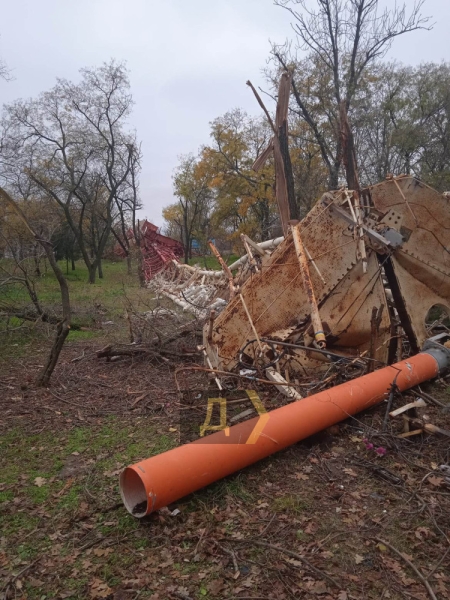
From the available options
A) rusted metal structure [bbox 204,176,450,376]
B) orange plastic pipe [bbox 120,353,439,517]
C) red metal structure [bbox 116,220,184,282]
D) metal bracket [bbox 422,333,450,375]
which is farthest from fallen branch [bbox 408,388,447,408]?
red metal structure [bbox 116,220,184,282]

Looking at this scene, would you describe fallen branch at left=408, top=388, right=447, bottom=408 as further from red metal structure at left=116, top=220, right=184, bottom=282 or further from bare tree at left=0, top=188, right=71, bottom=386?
red metal structure at left=116, top=220, right=184, bottom=282

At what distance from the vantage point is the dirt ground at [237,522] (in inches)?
103

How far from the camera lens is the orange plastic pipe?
3109 millimetres

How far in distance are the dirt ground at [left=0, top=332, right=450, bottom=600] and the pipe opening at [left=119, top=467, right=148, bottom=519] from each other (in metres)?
0.09

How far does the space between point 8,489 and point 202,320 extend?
547 cm

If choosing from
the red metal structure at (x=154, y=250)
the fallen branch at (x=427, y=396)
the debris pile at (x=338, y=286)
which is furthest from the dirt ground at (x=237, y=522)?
the red metal structure at (x=154, y=250)

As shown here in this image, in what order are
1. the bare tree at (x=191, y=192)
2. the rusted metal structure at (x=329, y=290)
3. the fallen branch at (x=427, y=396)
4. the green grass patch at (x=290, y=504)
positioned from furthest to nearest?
the bare tree at (x=191, y=192)
the rusted metal structure at (x=329, y=290)
the fallen branch at (x=427, y=396)
the green grass patch at (x=290, y=504)

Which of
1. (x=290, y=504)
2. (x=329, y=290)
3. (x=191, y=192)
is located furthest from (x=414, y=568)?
(x=191, y=192)

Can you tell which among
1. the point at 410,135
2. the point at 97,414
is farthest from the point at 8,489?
the point at 410,135

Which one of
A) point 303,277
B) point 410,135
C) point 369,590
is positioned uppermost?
point 410,135

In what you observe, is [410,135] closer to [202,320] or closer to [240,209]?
[240,209]

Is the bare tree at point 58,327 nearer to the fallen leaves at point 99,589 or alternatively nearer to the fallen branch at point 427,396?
the fallen leaves at point 99,589

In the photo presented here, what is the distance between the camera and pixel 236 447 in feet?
11.6

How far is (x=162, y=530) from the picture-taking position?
308 cm
